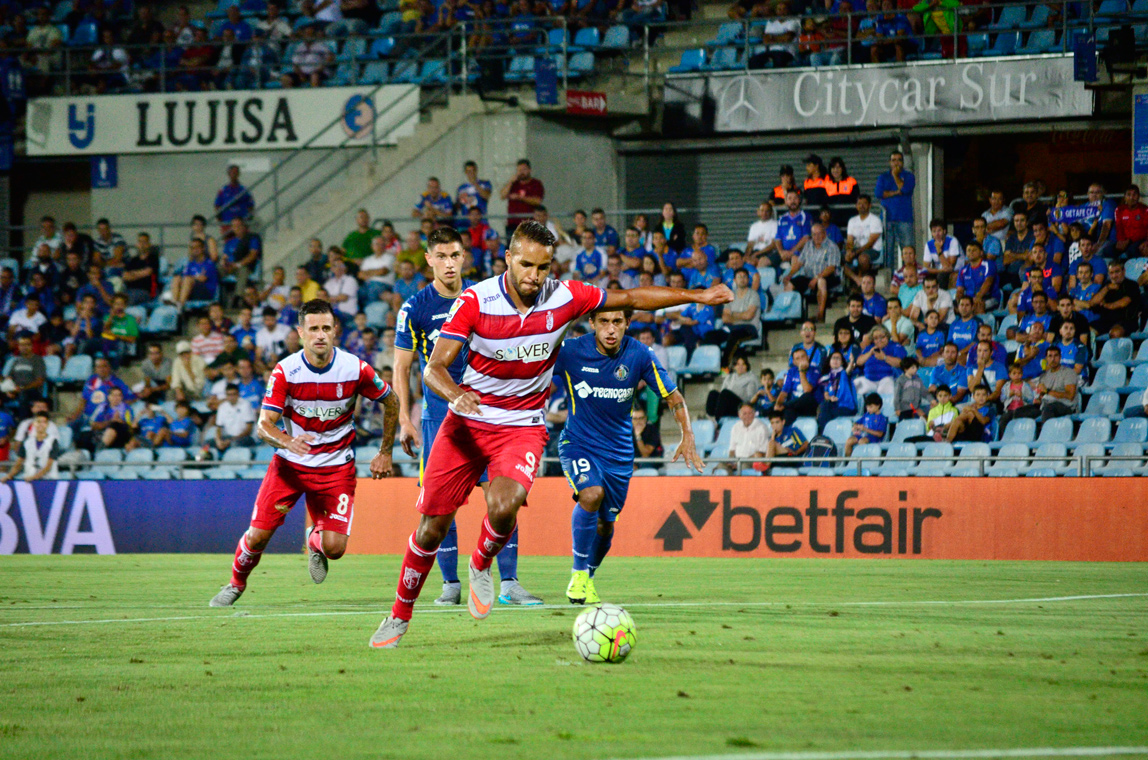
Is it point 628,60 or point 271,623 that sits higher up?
point 628,60

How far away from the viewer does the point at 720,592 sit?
11938mm

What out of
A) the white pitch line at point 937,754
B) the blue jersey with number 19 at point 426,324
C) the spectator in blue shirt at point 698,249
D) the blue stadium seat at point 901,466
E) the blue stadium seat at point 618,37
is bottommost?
the blue stadium seat at point 901,466

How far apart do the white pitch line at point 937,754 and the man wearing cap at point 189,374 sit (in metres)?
19.3

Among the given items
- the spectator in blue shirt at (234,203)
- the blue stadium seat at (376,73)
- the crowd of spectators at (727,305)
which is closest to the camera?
the crowd of spectators at (727,305)

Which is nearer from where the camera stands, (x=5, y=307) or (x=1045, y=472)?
(x=1045, y=472)

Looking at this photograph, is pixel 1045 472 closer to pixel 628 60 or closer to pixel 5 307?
pixel 628 60

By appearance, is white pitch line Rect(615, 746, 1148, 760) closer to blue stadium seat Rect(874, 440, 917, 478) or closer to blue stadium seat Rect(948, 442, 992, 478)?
blue stadium seat Rect(948, 442, 992, 478)

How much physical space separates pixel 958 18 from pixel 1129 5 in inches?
103

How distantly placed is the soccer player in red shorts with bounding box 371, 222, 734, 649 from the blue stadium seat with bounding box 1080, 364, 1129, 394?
38.2 ft

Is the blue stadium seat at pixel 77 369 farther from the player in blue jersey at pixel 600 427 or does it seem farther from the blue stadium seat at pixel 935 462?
the player in blue jersey at pixel 600 427

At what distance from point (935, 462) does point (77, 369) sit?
48.1ft

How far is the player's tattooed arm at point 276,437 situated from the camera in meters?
10.4

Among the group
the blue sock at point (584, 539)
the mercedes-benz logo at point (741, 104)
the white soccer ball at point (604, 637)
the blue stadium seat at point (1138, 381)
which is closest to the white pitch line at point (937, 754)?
the white soccer ball at point (604, 637)

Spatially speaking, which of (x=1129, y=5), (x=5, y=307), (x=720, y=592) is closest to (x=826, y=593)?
(x=720, y=592)
